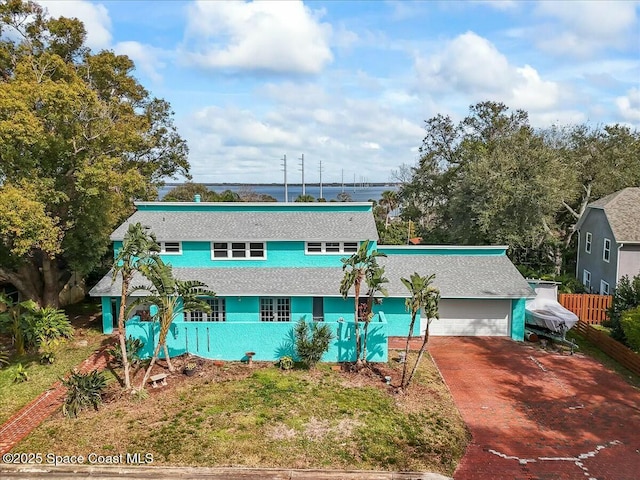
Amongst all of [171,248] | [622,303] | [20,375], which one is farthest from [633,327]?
[20,375]

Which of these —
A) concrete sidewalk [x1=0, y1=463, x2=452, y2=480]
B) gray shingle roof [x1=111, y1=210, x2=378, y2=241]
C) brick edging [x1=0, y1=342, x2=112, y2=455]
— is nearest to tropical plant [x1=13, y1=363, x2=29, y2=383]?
brick edging [x1=0, y1=342, x2=112, y2=455]

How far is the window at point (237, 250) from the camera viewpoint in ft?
79.1

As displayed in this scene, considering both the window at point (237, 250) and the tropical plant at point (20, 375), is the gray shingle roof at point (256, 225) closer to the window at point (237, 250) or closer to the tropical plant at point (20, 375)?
the window at point (237, 250)

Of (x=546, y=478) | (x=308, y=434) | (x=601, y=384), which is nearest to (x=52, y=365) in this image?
(x=308, y=434)

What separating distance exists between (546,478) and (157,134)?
110 feet

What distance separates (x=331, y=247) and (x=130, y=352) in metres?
10.8

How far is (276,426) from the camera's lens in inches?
585

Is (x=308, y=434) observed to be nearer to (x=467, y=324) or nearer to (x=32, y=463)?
(x=32, y=463)

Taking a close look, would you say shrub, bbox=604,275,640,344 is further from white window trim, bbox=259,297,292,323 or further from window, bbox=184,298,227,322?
window, bbox=184,298,227,322

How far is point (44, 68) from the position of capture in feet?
71.2

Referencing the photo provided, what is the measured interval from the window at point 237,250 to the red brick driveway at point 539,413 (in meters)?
10.3

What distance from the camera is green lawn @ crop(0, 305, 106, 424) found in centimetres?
1659

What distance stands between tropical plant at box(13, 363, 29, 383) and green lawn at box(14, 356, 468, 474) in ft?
13.3

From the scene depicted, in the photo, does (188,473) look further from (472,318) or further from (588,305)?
(588,305)
